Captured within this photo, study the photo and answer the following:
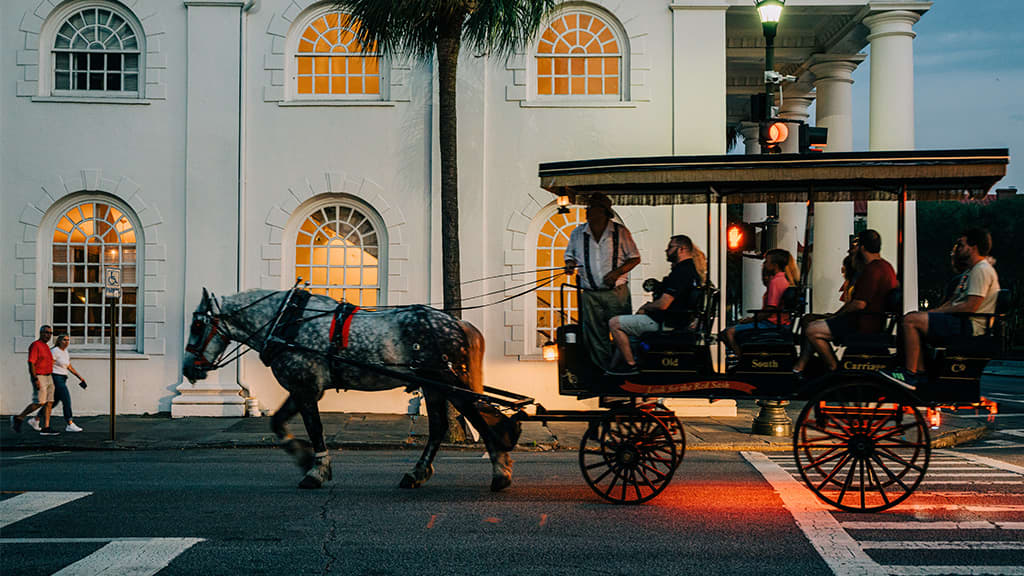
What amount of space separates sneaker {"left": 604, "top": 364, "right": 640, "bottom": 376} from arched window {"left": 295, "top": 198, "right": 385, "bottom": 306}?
913 cm

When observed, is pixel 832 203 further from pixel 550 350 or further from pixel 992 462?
pixel 550 350

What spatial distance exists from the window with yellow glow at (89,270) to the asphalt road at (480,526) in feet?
22.4

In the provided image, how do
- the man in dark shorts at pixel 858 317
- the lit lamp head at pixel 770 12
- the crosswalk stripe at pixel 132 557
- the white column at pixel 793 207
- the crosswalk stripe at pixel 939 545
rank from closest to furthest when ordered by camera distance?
the crosswalk stripe at pixel 132 557
the crosswalk stripe at pixel 939 545
the man in dark shorts at pixel 858 317
the lit lamp head at pixel 770 12
the white column at pixel 793 207

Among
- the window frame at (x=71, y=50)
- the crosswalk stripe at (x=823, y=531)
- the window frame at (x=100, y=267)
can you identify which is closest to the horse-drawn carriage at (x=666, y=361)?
the crosswalk stripe at (x=823, y=531)

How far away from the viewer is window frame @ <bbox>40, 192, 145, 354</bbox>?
17.2m

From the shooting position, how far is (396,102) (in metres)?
17.2

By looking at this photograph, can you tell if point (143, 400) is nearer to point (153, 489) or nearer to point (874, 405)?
point (153, 489)

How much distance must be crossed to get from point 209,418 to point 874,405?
11594mm

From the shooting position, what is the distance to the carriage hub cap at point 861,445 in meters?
8.07

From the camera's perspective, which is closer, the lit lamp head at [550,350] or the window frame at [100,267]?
the lit lamp head at [550,350]

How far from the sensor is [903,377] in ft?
27.2

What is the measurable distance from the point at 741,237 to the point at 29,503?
33.4ft

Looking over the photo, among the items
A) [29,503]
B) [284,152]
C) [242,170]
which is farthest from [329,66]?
[29,503]

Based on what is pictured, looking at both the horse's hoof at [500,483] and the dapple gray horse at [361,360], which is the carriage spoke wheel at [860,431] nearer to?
the horse's hoof at [500,483]
